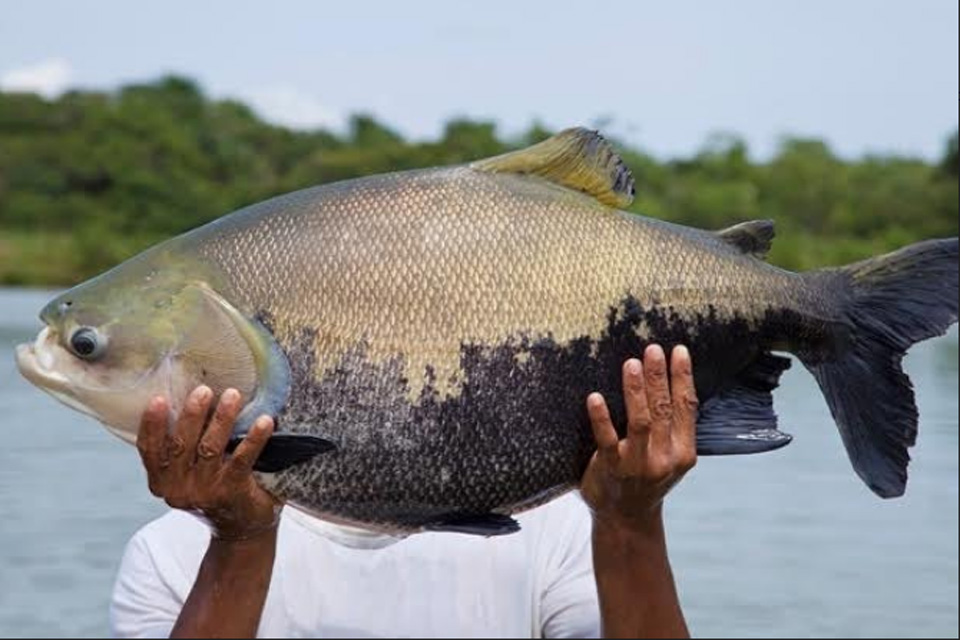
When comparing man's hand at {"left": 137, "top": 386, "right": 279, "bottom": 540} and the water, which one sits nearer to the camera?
man's hand at {"left": 137, "top": 386, "right": 279, "bottom": 540}

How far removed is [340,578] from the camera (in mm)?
3766

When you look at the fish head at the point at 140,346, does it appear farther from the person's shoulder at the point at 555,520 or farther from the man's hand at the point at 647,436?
the person's shoulder at the point at 555,520

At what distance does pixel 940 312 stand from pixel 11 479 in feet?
30.9

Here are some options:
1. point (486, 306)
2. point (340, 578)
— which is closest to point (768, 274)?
point (486, 306)

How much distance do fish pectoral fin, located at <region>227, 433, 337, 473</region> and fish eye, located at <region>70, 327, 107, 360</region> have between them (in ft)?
0.82

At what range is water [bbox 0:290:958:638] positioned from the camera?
8.84m

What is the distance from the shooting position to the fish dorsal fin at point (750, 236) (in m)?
2.81

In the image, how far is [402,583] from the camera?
3.80m

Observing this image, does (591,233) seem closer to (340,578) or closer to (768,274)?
(768,274)

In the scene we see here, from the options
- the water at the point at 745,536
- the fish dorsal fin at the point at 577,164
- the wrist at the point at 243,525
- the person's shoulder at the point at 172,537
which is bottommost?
the water at the point at 745,536

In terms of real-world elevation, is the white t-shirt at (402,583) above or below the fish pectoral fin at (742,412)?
below

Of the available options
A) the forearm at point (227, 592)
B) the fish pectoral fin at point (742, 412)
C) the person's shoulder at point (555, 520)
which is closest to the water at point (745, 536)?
the person's shoulder at point (555, 520)

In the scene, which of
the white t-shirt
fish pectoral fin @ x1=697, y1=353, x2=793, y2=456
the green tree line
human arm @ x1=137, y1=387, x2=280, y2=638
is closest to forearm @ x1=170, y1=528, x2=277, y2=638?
human arm @ x1=137, y1=387, x2=280, y2=638

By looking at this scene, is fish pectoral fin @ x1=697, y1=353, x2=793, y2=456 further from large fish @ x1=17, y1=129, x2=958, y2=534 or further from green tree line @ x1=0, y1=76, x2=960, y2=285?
green tree line @ x1=0, y1=76, x2=960, y2=285
